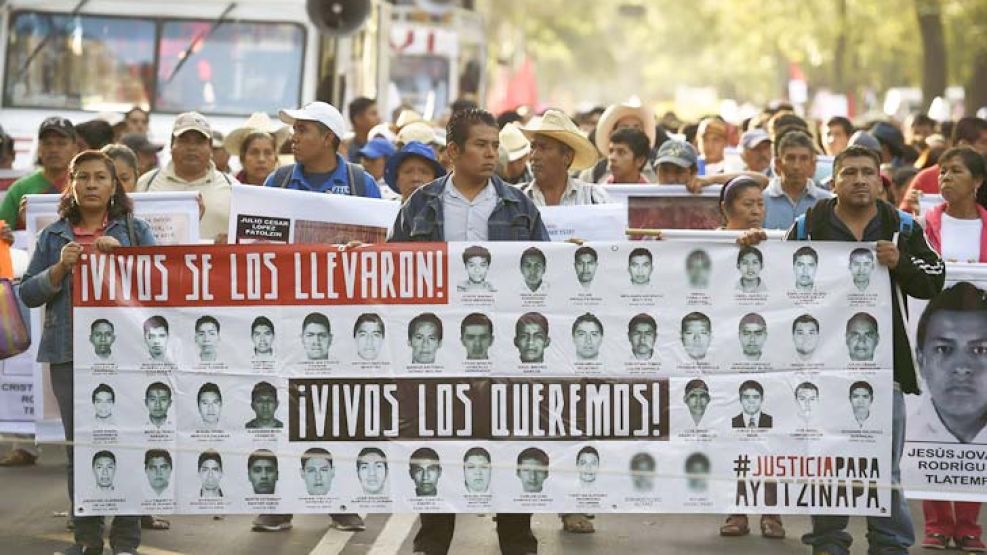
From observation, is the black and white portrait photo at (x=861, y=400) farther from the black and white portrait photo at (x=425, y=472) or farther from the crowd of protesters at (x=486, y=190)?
the black and white portrait photo at (x=425, y=472)

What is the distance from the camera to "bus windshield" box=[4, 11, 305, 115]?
1859 cm

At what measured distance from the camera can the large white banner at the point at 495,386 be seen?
27.1 feet

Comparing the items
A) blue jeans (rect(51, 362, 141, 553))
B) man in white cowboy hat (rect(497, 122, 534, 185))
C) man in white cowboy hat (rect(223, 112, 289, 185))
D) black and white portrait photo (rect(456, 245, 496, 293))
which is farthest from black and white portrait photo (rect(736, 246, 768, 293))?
man in white cowboy hat (rect(223, 112, 289, 185))

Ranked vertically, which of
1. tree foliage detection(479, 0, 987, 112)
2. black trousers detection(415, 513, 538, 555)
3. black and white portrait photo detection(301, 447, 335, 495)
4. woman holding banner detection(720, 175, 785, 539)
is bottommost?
black trousers detection(415, 513, 538, 555)

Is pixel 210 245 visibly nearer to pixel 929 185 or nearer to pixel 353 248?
pixel 353 248

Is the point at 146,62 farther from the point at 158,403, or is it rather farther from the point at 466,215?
the point at 158,403

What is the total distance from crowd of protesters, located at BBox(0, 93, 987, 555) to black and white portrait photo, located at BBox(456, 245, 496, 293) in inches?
9.7

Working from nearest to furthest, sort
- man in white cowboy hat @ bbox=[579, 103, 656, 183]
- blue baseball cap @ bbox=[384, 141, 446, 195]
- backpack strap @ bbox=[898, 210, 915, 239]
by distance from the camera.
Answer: backpack strap @ bbox=[898, 210, 915, 239] → blue baseball cap @ bbox=[384, 141, 446, 195] → man in white cowboy hat @ bbox=[579, 103, 656, 183]

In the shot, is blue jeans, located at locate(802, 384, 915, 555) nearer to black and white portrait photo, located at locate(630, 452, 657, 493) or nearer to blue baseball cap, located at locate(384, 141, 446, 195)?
black and white portrait photo, located at locate(630, 452, 657, 493)

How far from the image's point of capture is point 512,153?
12.1 metres

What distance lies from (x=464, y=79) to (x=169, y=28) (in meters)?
18.1

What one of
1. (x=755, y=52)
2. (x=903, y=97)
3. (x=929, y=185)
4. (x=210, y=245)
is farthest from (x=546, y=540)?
(x=755, y=52)

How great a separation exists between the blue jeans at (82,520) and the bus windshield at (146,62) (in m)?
10.0

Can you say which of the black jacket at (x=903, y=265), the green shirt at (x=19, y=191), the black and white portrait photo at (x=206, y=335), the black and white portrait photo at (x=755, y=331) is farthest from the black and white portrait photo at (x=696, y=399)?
the green shirt at (x=19, y=191)
